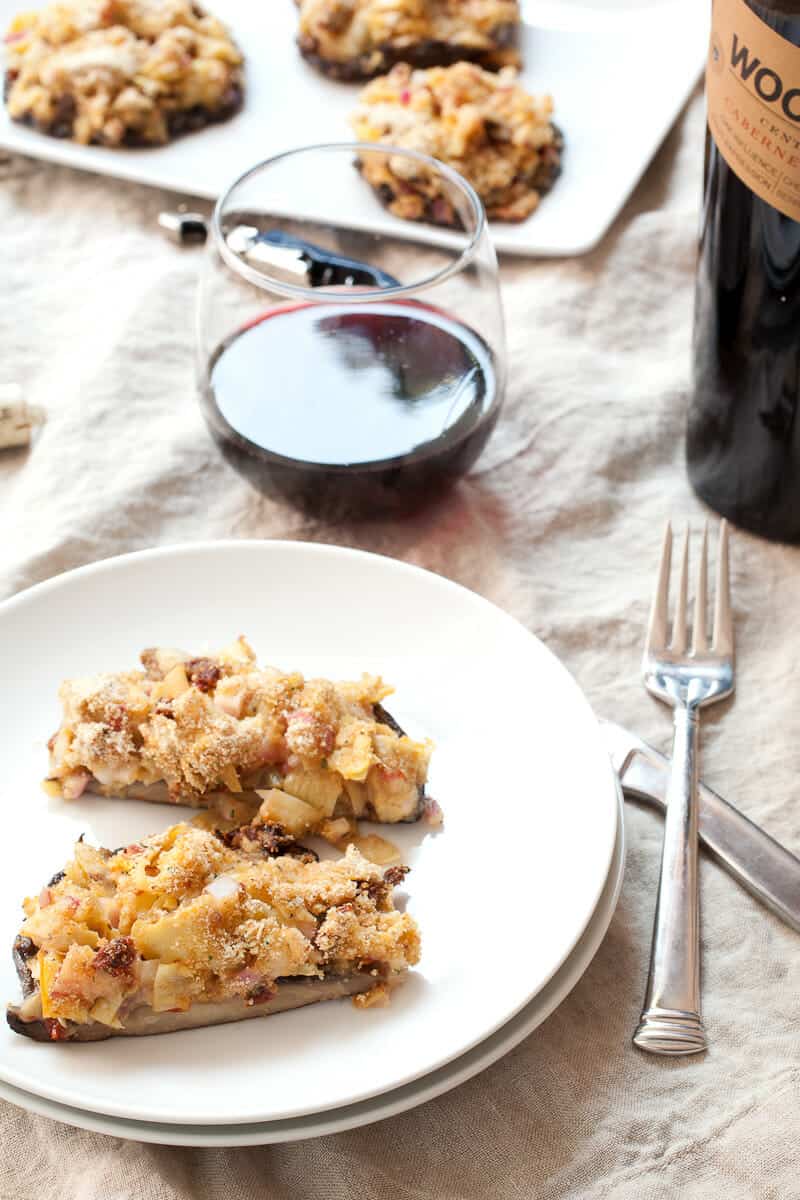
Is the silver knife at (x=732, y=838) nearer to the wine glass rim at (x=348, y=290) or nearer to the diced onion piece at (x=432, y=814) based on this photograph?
the diced onion piece at (x=432, y=814)

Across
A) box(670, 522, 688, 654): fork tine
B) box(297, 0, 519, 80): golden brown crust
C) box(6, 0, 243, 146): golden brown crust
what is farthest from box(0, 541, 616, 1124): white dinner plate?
box(297, 0, 519, 80): golden brown crust

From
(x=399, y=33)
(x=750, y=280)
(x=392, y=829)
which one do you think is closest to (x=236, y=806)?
(x=392, y=829)

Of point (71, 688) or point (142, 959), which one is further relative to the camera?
point (71, 688)

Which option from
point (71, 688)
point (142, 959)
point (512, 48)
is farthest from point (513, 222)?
point (142, 959)

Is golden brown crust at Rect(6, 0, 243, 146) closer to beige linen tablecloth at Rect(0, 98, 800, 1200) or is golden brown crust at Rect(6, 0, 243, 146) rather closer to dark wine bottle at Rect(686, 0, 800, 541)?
beige linen tablecloth at Rect(0, 98, 800, 1200)

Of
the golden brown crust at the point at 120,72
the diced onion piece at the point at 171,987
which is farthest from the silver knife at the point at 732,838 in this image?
the golden brown crust at the point at 120,72

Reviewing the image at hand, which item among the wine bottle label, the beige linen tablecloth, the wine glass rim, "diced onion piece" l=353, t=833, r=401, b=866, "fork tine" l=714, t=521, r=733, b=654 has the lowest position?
the beige linen tablecloth

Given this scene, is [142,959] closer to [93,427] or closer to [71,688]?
[71,688]
